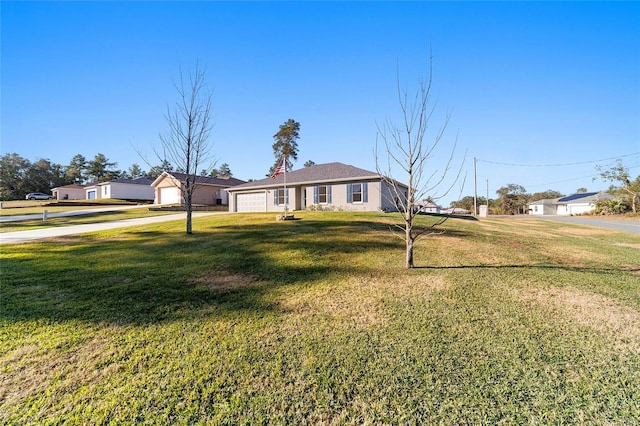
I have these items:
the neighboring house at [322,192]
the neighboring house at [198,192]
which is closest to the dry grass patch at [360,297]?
the neighboring house at [322,192]

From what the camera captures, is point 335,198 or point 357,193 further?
point 335,198

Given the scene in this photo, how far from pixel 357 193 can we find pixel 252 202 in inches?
389

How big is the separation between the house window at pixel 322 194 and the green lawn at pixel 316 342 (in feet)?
47.7

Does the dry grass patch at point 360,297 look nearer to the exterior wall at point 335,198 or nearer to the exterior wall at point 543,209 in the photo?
the exterior wall at point 335,198

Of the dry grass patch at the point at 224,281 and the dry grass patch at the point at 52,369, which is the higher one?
the dry grass patch at the point at 224,281

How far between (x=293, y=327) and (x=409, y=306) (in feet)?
5.95

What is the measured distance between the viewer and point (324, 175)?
21.9 metres

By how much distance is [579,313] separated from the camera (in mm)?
4117

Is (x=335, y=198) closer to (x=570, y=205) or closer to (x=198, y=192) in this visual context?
(x=198, y=192)

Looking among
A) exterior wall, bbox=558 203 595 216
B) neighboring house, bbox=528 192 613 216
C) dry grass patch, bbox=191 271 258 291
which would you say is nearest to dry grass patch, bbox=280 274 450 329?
dry grass patch, bbox=191 271 258 291

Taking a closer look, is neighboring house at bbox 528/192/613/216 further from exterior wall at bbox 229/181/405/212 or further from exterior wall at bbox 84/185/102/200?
exterior wall at bbox 84/185/102/200

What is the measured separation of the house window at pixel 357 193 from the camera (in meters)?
19.6

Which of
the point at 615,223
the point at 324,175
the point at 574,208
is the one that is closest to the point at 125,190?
the point at 324,175

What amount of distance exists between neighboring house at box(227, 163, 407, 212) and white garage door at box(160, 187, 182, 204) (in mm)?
9049
